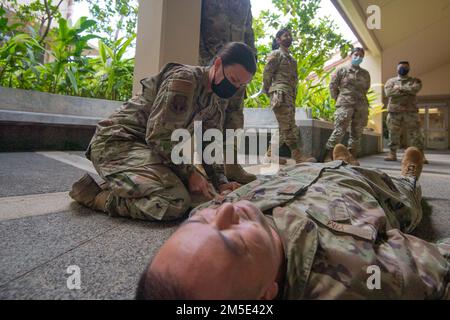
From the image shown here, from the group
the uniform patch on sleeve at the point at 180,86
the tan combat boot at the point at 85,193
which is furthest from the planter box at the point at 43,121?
the uniform patch on sleeve at the point at 180,86

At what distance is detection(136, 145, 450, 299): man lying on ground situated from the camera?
52 centimetres

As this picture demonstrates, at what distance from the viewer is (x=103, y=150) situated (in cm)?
148

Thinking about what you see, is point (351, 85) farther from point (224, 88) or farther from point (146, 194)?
point (146, 194)

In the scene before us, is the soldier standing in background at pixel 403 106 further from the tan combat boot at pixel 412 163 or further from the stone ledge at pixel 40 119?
the stone ledge at pixel 40 119

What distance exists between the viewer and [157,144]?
4.43ft

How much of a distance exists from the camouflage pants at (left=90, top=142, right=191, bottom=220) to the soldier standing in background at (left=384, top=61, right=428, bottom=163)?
4.90 meters

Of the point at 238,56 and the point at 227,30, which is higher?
the point at 227,30

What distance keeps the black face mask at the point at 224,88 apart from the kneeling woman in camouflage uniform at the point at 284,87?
211cm

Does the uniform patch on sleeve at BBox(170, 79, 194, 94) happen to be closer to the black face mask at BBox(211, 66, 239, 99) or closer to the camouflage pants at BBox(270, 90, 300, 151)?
the black face mask at BBox(211, 66, 239, 99)

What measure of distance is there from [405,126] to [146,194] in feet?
17.4

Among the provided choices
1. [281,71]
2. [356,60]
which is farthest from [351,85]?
[281,71]

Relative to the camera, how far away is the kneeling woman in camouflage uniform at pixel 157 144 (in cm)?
130

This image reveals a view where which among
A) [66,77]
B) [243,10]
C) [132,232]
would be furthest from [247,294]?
[66,77]
